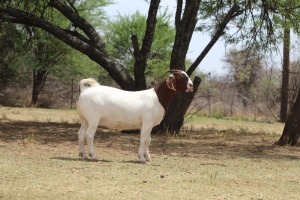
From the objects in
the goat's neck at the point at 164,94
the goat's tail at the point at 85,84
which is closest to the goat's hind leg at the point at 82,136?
the goat's tail at the point at 85,84

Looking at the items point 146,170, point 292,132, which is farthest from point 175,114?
point 146,170

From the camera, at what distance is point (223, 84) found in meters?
54.4

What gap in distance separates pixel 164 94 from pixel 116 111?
38.1 inches

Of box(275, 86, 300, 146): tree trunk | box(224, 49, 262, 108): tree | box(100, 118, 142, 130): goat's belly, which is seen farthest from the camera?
box(224, 49, 262, 108): tree

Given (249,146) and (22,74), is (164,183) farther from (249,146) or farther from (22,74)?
(22,74)

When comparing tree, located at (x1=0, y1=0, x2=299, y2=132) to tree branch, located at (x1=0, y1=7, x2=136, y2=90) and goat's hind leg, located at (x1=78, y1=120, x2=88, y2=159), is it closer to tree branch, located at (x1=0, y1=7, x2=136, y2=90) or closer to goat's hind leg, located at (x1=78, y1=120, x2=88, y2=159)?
tree branch, located at (x1=0, y1=7, x2=136, y2=90)

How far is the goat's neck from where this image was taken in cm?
984

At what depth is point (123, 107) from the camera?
9.62 m

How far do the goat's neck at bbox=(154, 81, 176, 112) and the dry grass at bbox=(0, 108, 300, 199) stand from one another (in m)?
1.12

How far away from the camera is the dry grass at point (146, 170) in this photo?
7094 millimetres

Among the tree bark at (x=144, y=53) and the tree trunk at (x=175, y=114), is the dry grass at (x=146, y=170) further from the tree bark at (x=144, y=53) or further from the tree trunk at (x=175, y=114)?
the tree bark at (x=144, y=53)

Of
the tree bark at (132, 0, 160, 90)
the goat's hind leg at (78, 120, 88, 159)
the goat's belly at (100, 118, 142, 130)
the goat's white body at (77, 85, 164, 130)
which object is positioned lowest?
the goat's hind leg at (78, 120, 88, 159)

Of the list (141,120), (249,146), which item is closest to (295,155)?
(249,146)

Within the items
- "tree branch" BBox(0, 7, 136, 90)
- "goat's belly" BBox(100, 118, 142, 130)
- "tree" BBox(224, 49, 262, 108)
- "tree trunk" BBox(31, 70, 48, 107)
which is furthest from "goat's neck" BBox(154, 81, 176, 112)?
"tree" BBox(224, 49, 262, 108)
